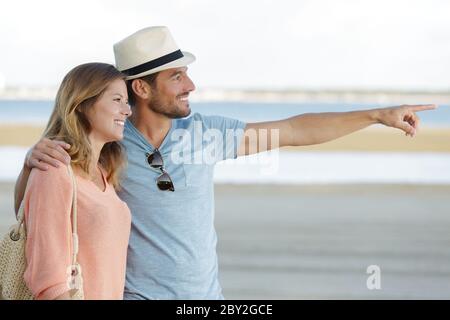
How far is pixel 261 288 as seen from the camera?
A: 7730 mm

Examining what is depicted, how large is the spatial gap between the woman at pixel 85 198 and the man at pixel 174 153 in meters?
0.14

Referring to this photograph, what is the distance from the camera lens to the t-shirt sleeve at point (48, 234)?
10.7ft

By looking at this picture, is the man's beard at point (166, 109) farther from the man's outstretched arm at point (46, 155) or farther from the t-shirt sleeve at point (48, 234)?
the t-shirt sleeve at point (48, 234)

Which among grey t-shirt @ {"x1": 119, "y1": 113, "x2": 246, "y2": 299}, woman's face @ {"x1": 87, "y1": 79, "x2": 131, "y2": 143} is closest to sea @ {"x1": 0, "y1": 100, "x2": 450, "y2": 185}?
grey t-shirt @ {"x1": 119, "y1": 113, "x2": 246, "y2": 299}

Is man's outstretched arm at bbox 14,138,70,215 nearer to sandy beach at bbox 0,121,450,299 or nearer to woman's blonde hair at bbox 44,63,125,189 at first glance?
woman's blonde hair at bbox 44,63,125,189

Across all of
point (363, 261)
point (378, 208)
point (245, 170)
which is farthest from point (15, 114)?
point (363, 261)

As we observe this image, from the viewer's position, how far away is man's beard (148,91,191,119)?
4102mm

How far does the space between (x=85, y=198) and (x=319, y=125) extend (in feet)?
4.04

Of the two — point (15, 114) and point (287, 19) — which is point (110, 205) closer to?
point (15, 114)

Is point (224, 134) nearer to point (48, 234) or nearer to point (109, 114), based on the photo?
point (109, 114)

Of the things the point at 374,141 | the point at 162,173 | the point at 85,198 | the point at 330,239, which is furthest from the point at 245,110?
the point at 85,198

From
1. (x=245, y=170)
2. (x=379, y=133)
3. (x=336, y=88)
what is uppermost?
(x=336, y=88)

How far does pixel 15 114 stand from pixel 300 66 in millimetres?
14882

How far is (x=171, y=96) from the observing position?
163 inches
